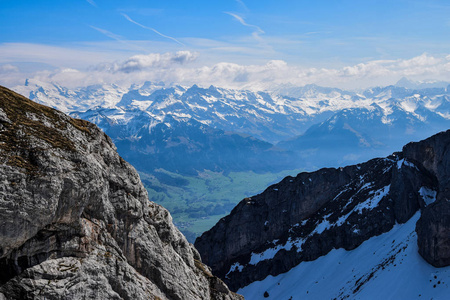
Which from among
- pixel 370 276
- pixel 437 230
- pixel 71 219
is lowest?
pixel 370 276

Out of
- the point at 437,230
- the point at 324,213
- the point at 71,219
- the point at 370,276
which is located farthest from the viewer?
the point at 324,213

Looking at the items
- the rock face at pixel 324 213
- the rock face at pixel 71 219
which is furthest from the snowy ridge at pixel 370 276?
the rock face at pixel 71 219

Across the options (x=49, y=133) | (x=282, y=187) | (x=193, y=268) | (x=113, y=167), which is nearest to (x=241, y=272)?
(x=282, y=187)

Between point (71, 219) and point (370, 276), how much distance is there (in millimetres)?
67300

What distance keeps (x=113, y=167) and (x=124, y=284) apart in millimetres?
10926

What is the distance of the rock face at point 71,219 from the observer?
26.8 meters

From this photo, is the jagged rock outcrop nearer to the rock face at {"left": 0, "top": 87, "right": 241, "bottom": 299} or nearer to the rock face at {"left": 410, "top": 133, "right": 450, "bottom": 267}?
the rock face at {"left": 410, "top": 133, "right": 450, "bottom": 267}

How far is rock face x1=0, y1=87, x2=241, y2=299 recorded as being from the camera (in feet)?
87.8

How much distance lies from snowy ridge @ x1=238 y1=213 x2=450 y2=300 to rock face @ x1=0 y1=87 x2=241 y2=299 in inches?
1801

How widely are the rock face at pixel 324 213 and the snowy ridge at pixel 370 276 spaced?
97.2 inches

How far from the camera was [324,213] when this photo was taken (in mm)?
113312

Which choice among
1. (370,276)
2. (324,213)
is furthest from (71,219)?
(324,213)

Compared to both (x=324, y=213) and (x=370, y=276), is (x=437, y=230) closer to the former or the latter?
(x=370, y=276)

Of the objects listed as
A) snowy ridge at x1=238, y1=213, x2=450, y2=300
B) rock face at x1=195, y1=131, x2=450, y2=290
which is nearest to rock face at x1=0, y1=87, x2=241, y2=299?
snowy ridge at x1=238, y1=213, x2=450, y2=300
